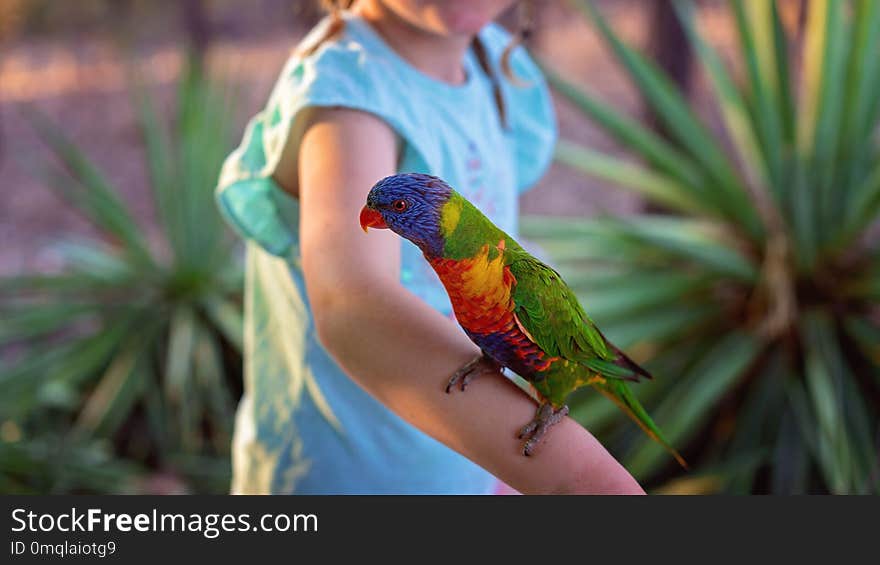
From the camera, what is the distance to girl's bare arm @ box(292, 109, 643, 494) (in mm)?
393

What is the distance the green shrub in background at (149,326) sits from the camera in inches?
70.4

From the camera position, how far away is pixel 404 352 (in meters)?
0.41

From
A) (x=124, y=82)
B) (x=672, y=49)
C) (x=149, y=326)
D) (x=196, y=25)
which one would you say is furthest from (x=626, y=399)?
(x=124, y=82)

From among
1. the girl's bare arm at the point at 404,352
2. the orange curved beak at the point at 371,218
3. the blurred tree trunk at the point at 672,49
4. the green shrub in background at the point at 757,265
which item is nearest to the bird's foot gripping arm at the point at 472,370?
the girl's bare arm at the point at 404,352

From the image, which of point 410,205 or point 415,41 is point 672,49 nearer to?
point 415,41

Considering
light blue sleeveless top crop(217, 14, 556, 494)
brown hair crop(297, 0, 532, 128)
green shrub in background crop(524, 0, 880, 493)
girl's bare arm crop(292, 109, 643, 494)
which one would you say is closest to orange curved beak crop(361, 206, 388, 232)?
girl's bare arm crop(292, 109, 643, 494)

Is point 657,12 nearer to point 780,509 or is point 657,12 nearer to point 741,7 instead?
point 741,7

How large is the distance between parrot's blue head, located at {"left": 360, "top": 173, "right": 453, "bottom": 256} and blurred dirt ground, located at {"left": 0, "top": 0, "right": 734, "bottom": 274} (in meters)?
3.49

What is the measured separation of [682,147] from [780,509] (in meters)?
1.54

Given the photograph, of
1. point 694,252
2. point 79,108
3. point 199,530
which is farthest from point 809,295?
point 79,108

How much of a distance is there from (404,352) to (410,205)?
0.12 metres

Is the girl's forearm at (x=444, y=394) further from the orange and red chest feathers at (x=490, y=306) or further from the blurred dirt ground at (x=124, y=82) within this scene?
the blurred dirt ground at (x=124, y=82)

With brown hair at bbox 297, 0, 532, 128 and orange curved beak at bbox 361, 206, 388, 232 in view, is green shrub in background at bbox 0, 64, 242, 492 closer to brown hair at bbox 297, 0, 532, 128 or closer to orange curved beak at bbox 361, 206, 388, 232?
brown hair at bbox 297, 0, 532, 128

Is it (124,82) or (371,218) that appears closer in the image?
(371,218)
